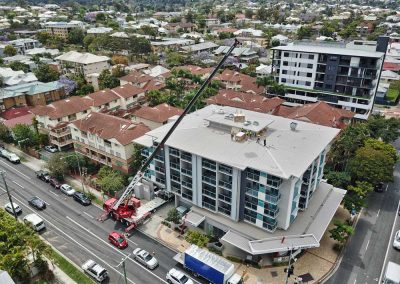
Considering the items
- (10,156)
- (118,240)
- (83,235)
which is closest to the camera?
(118,240)

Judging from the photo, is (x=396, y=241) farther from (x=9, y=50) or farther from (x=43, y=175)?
(x=9, y=50)

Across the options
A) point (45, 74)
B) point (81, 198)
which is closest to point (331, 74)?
point (81, 198)

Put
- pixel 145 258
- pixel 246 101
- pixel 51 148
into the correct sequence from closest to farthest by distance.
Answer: pixel 145 258
pixel 51 148
pixel 246 101

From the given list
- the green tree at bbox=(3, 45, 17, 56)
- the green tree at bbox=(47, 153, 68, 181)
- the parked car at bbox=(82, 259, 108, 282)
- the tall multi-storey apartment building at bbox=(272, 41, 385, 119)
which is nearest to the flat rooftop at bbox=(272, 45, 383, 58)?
the tall multi-storey apartment building at bbox=(272, 41, 385, 119)

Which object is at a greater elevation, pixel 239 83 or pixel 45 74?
pixel 45 74

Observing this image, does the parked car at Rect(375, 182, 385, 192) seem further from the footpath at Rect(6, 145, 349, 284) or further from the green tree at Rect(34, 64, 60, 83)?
the green tree at Rect(34, 64, 60, 83)
